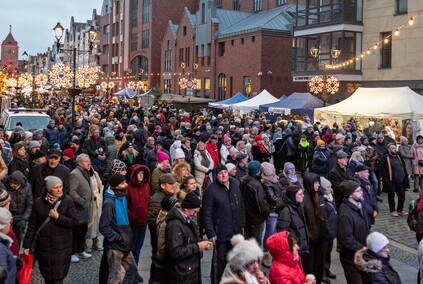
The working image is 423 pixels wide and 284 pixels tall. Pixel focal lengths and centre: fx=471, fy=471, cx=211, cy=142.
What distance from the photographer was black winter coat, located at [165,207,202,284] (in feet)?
16.8

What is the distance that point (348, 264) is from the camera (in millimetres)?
5762

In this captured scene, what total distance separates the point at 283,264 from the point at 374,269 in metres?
0.99

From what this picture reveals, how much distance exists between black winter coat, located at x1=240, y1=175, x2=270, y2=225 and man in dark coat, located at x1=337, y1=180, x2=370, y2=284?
159cm

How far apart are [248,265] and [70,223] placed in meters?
2.79

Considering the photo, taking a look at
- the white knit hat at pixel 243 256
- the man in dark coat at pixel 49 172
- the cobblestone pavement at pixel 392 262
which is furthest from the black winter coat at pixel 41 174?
the white knit hat at pixel 243 256

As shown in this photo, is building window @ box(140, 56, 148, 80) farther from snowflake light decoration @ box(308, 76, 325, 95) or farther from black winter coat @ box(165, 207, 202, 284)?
black winter coat @ box(165, 207, 202, 284)

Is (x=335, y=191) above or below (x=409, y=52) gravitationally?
below

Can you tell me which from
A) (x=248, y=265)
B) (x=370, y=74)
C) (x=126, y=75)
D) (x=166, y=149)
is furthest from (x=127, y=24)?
(x=248, y=265)

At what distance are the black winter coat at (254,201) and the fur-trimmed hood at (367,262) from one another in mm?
2544

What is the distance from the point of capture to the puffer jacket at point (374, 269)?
483 centimetres

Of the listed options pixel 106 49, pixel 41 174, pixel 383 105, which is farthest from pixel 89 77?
pixel 106 49

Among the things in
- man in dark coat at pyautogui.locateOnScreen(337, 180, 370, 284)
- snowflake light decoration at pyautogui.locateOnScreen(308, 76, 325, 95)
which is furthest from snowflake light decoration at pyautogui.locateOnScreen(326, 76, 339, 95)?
man in dark coat at pyautogui.locateOnScreen(337, 180, 370, 284)

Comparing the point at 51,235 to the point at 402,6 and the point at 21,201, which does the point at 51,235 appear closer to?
the point at 21,201

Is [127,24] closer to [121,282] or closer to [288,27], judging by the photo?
[288,27]
